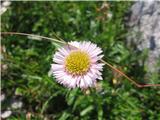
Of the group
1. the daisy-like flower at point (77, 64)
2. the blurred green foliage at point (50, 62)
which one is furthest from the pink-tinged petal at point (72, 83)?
the blurred green foliage at point (50, 62)

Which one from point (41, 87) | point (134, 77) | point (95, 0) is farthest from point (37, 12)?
point (134, 77)

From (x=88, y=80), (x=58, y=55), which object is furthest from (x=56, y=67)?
(x=88, y=80)

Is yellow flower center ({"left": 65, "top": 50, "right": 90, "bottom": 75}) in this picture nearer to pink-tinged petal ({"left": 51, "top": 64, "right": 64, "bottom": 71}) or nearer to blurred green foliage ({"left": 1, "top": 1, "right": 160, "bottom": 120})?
pink-tinged petal ({"left": 51, "top": 64, "right": 64, "bottom": 71})

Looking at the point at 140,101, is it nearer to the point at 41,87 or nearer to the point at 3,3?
the point at 41,87

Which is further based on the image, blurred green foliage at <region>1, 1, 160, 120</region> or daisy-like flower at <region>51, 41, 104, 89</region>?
blurred green foliage at <region>1, 1, 160, 120</region>

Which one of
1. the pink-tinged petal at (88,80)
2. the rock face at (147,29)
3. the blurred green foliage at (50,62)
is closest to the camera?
the pink-tinged petal at (88,80)

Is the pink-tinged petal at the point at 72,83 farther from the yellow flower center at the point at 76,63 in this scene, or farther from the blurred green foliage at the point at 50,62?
the blurred green foliage at the point at 50,62

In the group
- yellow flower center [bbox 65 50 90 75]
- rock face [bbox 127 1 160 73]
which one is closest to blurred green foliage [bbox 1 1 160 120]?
rock face [bbox 127 1 160 73]
